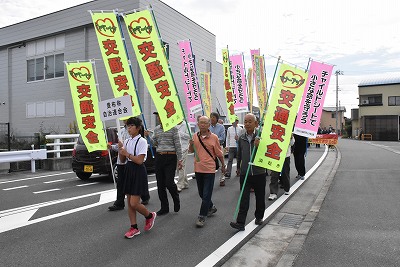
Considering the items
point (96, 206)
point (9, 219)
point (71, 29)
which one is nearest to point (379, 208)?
point (96, 206)

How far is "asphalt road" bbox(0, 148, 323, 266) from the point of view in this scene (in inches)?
157

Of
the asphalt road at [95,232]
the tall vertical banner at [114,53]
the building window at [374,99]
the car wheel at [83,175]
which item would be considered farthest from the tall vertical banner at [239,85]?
the building window at [374,99]

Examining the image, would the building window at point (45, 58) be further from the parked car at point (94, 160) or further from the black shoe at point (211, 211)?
the black shoe at point (211, 211)

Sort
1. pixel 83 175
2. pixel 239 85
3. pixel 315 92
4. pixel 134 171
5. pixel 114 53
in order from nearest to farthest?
1. pixel 134 171
2. pixel 114 53
3. pixel 315 92
4. pixel 83 175
5. pixel 239 85

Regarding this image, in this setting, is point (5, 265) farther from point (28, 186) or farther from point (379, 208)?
point (379, 208)

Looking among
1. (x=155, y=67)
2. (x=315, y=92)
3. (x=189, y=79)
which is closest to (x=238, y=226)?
(x=155, y=67)

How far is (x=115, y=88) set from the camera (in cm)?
655

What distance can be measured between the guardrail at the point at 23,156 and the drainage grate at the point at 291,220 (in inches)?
375

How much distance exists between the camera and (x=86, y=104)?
6871 millimetres

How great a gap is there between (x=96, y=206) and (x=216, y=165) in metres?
Answer: 2.77

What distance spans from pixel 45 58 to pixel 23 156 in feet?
50.1

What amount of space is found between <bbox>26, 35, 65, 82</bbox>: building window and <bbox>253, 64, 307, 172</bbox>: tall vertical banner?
21.5 m

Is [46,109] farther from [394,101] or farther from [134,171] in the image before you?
[394,101]

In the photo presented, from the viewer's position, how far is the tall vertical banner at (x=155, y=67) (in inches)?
222
